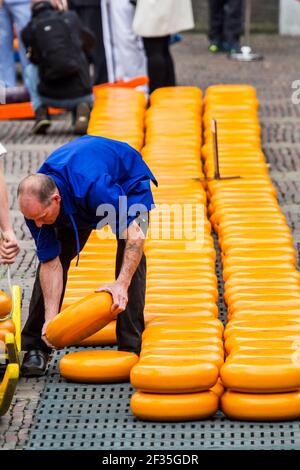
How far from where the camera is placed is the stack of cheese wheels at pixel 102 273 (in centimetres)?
571

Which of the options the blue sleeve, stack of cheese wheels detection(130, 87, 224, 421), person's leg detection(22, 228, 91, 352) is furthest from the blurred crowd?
the blue sleeve

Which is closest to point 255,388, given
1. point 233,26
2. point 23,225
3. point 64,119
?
point 23,225

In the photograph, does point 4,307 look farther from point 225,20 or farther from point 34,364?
point 225,20

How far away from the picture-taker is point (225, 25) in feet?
42.1

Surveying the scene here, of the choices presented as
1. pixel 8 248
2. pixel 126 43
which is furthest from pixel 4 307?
pixel 126 43

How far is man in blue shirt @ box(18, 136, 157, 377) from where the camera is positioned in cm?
551

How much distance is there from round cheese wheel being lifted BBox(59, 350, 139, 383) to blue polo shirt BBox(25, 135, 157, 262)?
51 centimetres

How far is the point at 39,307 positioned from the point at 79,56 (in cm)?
425

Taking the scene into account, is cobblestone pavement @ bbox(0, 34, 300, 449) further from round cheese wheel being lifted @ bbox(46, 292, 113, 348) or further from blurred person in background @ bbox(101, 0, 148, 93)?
blurred person in background @ bbox(101, 0, 148, 93)

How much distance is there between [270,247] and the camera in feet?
22.3

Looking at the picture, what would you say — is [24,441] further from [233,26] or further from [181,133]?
[233,26]

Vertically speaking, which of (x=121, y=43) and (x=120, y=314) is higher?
(x=120, y=314)

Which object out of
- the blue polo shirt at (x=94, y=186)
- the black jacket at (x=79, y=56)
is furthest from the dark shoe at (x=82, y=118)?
the blue polo shirt at (x=94, y=186)

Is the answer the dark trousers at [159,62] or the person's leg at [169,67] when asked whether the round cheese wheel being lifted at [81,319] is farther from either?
the person's leg at [169,67]
